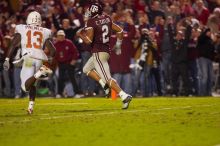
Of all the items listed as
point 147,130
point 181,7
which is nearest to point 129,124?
point 147,130

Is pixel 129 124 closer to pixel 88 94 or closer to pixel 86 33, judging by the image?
pixel 86 33

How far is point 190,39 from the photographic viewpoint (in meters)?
19.9

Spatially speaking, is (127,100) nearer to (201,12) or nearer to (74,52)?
(74,52)

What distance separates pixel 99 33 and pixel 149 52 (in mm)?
6311

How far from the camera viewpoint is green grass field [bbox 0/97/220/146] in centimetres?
866

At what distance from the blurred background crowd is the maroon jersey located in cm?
574

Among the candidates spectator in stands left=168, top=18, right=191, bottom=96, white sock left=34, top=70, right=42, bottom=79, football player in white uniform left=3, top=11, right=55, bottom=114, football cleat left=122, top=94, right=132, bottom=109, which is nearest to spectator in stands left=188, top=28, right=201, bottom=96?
spectator in stands left=168, top=18, right=191, bottom=96

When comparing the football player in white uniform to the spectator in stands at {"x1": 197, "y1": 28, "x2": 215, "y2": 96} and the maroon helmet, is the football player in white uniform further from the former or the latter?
the spectator in stands at {"x1": 197, "y1": 28, "x2": 215, "y2": 96}

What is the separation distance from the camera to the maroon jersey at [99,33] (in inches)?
541

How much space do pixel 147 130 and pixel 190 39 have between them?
34.2ft

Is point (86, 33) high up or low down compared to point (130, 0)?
down

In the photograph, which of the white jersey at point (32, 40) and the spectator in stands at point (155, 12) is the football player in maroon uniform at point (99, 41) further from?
the spectator in stands at point (155, 12)

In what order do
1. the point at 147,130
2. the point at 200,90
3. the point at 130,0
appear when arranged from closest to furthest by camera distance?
the point at 147,130 → the point at 200,90 → the point at 130,0

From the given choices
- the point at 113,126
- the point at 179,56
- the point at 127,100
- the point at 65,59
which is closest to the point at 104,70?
the point at 127,100
